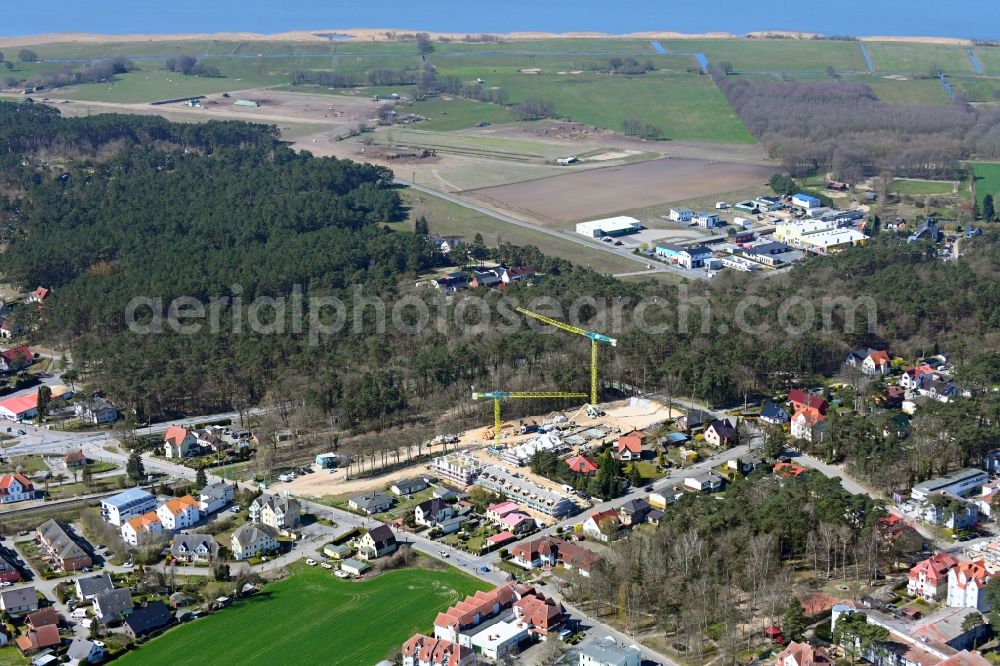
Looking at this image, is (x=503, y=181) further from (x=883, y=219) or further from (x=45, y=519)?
(x=45, y=519)

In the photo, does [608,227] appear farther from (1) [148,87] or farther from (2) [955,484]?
(1) [148,87]

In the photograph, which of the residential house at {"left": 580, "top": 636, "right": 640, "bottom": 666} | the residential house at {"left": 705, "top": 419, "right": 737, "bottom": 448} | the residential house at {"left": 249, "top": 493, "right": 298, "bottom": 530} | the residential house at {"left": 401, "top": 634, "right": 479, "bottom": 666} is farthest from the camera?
the residential house at {"left": 705, "top": 419, "right": 737, "bottom": 448}

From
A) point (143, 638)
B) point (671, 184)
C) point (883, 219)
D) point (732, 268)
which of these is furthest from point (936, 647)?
point (671, 184)

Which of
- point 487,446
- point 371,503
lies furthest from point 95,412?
point 487,446

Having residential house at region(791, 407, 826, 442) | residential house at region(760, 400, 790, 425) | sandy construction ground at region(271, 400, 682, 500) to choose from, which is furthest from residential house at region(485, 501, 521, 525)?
residential house at region(760, 400, 790, 425)

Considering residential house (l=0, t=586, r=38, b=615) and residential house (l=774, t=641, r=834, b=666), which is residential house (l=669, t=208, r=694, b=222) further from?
residential house (l=0, t=586, r=38, b=615)

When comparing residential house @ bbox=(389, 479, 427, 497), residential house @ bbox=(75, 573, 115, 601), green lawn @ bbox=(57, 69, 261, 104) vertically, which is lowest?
residential house @ bbox=(75, 573, 115, 601)

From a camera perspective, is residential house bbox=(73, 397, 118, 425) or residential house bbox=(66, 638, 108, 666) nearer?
residential house bbox=(66, 638, 108, 666)

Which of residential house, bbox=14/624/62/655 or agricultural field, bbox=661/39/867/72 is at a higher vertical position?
agricultural field, bbox=661/39/867/72
